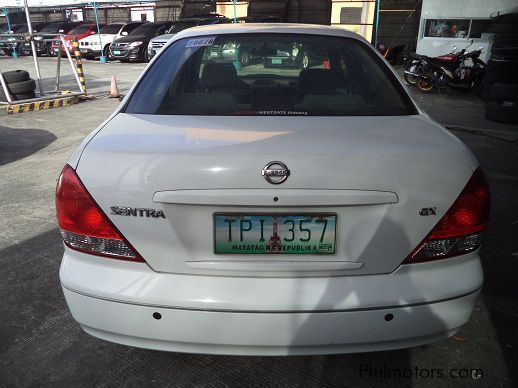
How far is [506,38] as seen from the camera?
37.1 ft

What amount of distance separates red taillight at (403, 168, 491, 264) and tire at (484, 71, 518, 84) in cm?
825

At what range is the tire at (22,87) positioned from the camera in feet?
29.1

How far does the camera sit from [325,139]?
1720 millimetres

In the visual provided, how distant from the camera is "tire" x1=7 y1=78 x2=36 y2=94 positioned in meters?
8.86

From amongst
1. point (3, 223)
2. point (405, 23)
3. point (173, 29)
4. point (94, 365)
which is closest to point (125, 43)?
point (173, 29)

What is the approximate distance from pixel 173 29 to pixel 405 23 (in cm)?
1087

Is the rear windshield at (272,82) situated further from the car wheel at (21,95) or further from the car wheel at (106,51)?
the car wheel at (106,51)

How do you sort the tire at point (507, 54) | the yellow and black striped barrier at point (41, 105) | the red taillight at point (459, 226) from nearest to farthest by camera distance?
the red taillight at point (459, 226)
the yellow and black striped barrier at point (41, 105)
the tire at point (507, 54)

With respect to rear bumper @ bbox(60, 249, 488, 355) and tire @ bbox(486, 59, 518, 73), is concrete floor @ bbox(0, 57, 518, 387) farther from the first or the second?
tire @ bbox(486, 59, 518, 73)

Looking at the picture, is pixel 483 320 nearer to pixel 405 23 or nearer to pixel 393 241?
pixel 393 241

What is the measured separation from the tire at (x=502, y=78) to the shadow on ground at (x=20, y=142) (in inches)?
327

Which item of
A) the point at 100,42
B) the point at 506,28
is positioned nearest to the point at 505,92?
the point at 506,28

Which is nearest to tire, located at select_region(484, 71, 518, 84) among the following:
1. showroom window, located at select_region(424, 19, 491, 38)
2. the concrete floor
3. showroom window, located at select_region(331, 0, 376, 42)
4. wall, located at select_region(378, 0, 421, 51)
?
showroom window, located at select_region(424, 19, 491, 38)

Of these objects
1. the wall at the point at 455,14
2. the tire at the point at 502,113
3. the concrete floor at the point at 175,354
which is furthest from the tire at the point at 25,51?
the tire at the point at 502,113
